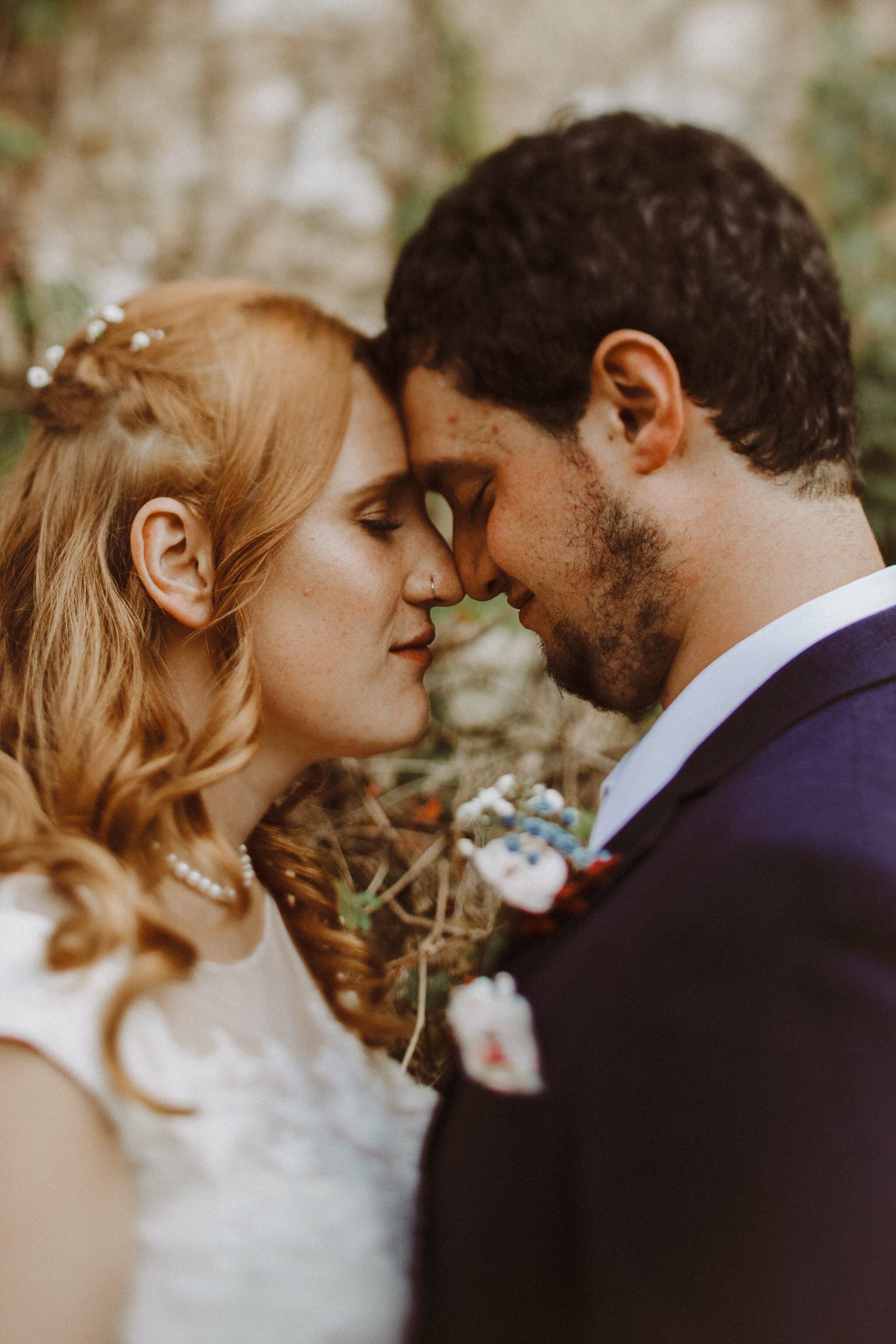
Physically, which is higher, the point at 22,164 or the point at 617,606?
the point at 22,164

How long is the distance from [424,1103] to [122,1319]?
0.81 m

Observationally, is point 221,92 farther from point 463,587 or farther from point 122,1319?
point 122,1319

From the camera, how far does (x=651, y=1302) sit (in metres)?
1.22

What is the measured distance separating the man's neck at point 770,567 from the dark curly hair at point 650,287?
0.11 m

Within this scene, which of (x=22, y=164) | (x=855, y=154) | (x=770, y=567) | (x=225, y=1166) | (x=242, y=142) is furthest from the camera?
(x=855, y=154)

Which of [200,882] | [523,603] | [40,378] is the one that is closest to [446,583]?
[523,603]

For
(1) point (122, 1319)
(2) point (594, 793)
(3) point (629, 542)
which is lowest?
Answer: (1) point (122, 1319)

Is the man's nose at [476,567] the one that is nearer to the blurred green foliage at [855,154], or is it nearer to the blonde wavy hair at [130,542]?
the blonde wavy hair at [130,542]

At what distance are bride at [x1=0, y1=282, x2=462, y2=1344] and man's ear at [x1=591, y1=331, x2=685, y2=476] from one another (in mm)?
516

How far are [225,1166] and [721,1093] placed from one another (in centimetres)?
93

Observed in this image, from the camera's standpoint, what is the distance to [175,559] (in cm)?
199

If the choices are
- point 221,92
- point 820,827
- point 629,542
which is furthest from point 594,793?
point 221,92

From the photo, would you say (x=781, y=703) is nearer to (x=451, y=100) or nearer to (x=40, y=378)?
(x=40, y=378)

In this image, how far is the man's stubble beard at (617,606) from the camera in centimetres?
190
